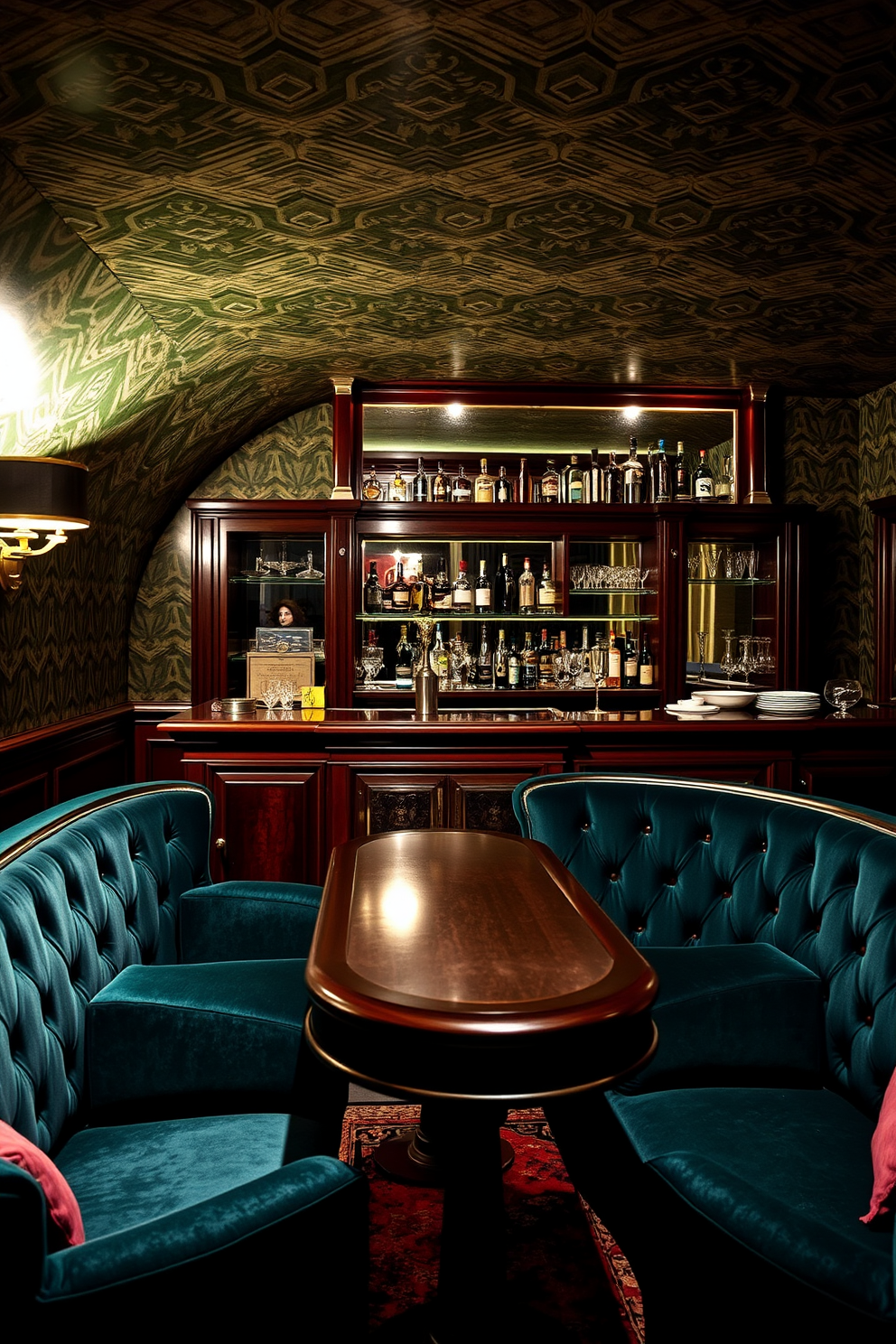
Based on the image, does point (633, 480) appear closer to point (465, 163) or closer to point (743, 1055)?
point (465, 163)

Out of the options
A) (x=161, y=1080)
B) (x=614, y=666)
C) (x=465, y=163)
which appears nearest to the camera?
(x=161, y=1080)

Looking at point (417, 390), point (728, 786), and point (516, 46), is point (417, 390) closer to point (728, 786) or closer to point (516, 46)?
point (516, 46)

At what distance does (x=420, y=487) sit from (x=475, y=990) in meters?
4.74

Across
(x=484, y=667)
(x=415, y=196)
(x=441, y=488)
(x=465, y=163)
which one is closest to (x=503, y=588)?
(x=484, y=667)

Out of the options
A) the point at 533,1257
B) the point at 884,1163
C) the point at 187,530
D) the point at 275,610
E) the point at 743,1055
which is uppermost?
the point at 187,530

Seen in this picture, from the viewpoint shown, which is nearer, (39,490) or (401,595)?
(39,490)

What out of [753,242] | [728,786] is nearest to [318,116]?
[753,242]

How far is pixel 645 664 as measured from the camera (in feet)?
19.2

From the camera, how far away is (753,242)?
12.4ft

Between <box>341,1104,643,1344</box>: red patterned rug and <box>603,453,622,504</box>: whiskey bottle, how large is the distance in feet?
13.7

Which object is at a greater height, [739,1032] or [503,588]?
[503,588]

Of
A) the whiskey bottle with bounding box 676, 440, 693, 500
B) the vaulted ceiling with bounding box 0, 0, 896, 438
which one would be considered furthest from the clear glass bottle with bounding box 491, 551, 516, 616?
the vaulted ceiling with bounding box 0, 0, 896, 438

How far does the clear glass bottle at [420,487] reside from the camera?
591 centimetres

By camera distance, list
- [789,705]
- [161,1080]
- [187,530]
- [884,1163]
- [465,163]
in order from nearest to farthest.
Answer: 1. [884,1163]
2. [161,1080]
3. [465,163]
4. [789,705]
5. [187,530]
